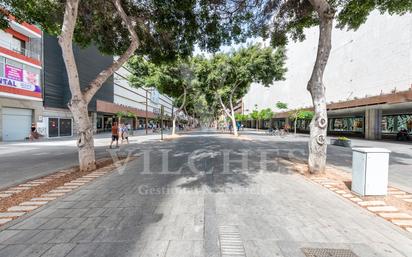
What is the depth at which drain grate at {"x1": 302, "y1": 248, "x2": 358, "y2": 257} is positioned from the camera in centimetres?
295

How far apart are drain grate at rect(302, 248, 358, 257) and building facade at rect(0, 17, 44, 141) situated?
77.8ft

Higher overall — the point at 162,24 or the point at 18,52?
the point at 18,52

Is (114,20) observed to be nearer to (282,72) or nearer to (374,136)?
(282,72)

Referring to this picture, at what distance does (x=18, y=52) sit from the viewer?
20734 millimetres

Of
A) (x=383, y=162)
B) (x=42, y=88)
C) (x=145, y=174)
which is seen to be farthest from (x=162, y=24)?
(x=42, y=88)

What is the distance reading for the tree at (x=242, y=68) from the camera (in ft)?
76.0

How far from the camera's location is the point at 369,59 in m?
25.0

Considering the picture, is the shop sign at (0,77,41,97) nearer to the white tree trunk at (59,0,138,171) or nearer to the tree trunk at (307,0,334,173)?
the white tree trunk at (59,0,138,171)

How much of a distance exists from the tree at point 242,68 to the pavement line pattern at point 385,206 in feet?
61.7

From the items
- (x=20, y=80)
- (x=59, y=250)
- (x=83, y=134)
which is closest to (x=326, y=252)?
(x=59, y=250)

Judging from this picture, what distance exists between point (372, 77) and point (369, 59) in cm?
211

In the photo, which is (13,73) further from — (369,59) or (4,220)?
(369,59)

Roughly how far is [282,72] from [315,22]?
1414 centimetres

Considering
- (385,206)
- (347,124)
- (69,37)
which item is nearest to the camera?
(385,206)
